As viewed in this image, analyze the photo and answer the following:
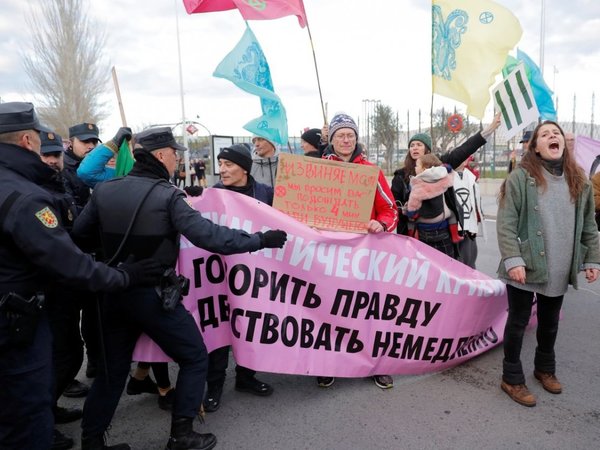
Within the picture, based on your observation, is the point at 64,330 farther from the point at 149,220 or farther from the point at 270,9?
the point at 270,9

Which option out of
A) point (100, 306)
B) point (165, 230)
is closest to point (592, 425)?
point (165, 230)

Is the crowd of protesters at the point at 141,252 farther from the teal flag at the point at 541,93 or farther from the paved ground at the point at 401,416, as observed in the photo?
the teal flag at the point at 541,93

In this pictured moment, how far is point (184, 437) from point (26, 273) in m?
1.34

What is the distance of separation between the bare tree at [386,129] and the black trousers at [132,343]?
31.0 metres

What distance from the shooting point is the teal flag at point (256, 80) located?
13.5ft

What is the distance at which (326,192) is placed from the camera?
332 centimetres

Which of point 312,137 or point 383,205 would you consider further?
point 312,137

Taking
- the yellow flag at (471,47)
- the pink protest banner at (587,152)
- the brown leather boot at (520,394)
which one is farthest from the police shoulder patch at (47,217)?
the pink protest banner at (587,152)

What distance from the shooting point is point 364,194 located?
3336 millimetres

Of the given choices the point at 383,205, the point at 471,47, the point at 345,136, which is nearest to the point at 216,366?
the point at 383,205

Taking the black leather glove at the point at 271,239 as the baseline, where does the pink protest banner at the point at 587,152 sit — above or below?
above

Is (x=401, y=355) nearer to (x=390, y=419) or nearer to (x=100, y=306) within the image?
(x=390, y=419)

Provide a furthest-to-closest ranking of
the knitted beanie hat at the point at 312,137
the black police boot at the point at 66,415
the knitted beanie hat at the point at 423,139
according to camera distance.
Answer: the knitted beanie hat at the point at 312,137 → the knitted beanie hat at the point at 423,139 → the black police boot at the point at 66,415

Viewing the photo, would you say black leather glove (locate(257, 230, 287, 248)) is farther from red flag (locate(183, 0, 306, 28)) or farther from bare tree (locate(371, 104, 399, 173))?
bare tree (locate(371, 104, 399, 173))
